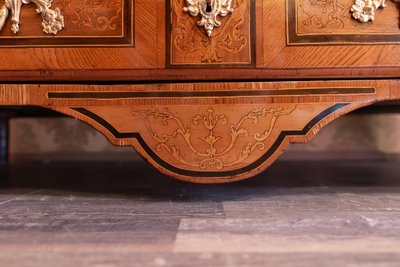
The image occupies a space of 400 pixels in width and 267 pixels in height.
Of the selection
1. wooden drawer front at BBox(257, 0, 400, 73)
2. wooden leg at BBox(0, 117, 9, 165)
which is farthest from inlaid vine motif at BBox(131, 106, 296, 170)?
wooden leg at BBox(0, 117, 9, 165)

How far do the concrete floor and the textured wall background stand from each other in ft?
1.60

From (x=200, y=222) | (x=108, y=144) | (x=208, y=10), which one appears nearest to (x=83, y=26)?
(x=208, y=10)

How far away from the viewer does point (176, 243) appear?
0.43 m

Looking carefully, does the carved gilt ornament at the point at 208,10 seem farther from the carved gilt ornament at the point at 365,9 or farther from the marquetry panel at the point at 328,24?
the carved gilt ornament at the point at 365,9

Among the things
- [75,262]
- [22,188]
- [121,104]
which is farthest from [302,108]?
[22,188]

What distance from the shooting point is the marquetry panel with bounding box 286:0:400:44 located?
1.92 ft

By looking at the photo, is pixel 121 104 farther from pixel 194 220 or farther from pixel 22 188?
pixel 22 188

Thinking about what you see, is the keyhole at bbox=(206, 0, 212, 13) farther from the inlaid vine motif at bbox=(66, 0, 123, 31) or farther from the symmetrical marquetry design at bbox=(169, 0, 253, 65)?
the inlaid vine motif at bbox=(66, 0, 123, 31)

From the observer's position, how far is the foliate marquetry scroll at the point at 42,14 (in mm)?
583

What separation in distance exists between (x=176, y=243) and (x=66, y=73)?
34 centimetres

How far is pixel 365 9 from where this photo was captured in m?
0.58

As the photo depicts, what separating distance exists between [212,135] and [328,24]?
0.86 ft

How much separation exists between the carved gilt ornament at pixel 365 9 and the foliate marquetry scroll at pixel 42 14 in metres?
0.48

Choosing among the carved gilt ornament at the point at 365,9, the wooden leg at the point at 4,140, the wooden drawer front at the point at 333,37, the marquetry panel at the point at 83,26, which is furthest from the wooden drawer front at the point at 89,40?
the wooden leg at the point at 4,140
